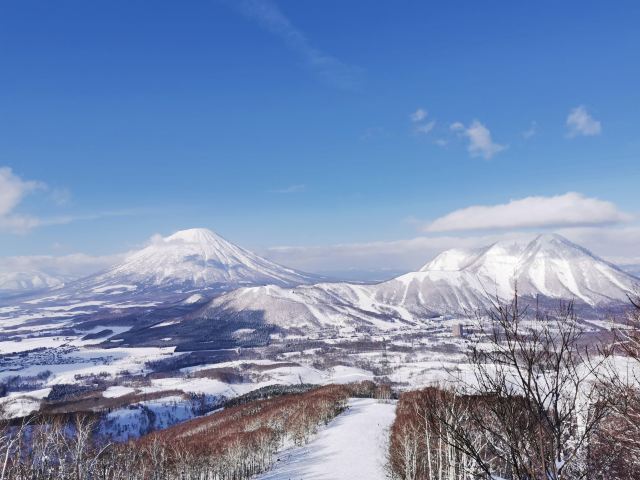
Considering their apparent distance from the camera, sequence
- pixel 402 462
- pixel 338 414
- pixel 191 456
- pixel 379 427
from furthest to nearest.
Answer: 1. pixel 338 414
2. pixel 379 427
3. pixel 191 456
4. pixel 402 462

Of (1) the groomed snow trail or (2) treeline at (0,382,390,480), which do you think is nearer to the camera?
(2) treeline at (0,382,390,480)

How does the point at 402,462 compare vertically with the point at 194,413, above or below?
above

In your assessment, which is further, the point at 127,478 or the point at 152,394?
the point at 152,394

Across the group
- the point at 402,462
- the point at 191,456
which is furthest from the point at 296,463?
the point at 402,462

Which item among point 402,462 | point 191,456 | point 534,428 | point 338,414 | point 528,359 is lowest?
point 338,414

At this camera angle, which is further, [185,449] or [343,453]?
[343,453]

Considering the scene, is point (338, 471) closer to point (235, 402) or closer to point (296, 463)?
point (296, 463)

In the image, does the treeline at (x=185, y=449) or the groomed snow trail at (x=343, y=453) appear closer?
the treeline at (x=185, y=449)

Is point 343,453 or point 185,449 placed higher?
point 185,449
